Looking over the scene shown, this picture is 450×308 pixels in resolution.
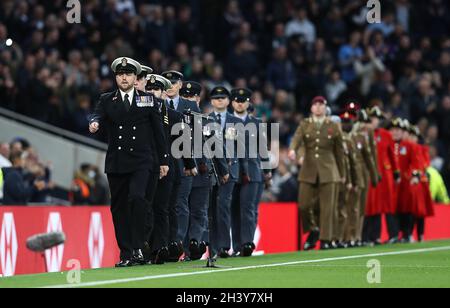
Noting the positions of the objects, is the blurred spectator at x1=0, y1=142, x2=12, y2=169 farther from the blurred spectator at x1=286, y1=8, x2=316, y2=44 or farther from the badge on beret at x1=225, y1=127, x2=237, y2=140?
the blurred spectator at x1=286, y1=8, x2=316, y2=44

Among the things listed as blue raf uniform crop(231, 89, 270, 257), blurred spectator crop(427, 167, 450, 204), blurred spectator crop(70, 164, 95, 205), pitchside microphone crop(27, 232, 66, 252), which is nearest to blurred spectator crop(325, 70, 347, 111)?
blurred spectator crop(427, 167, 450, 204)

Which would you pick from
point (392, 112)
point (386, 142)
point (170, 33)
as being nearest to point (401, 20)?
point (392, 112)

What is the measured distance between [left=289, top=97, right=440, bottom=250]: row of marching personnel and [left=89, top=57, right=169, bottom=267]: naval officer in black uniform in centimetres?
551

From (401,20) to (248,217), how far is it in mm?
16333

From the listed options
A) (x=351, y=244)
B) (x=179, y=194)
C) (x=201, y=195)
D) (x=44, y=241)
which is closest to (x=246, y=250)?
(x=201, y=195)

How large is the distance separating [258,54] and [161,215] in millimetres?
15952

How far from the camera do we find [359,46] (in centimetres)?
3216

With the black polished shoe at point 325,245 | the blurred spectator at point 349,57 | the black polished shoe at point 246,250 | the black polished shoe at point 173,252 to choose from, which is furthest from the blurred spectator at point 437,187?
the black polished shoe at point 173,252

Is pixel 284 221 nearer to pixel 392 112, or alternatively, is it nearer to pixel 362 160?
pixel 362 160

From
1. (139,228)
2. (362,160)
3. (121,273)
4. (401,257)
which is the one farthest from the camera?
(362,160)

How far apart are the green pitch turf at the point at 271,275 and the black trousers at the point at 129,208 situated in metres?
0.49

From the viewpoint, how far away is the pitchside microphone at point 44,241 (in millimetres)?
17344

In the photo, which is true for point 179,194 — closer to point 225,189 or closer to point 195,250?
point 195,250

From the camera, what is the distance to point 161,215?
1564cm
